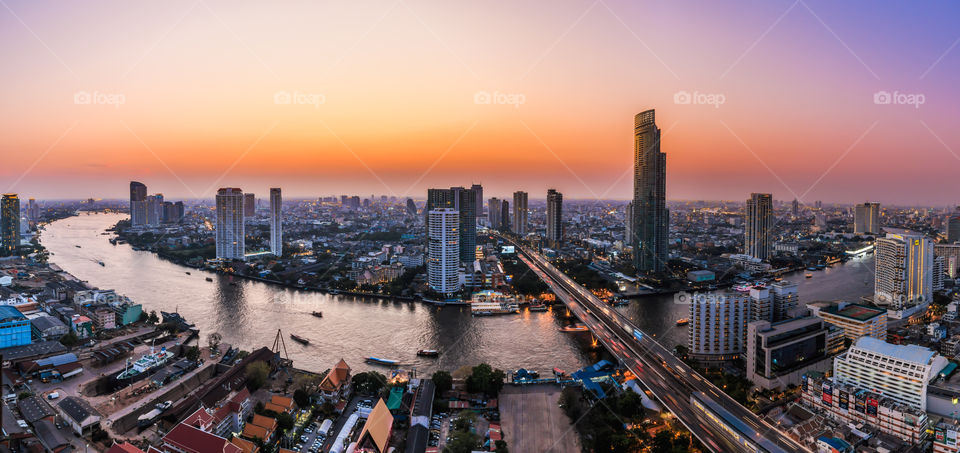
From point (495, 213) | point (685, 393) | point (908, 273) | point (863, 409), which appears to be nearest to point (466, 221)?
point (685, 393)

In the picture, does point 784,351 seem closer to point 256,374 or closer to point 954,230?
point 256,374

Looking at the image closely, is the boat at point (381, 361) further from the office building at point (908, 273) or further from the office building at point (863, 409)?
the office building at point (908, 273)

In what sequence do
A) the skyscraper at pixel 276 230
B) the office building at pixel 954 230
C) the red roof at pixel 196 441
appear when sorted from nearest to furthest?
the red roof at pixel 196 441, the office building at pixel 954 230, the skyscraper at pixel 276 230

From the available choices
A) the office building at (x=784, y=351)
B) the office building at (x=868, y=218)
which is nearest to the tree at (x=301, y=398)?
the office building at (x=784, y=351)

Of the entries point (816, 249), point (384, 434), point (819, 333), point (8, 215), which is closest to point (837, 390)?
point (819, 333)

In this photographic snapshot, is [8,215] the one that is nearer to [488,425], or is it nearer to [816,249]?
[488,425]

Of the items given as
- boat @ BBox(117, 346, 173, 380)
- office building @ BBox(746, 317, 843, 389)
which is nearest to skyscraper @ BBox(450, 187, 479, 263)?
boat @ BBox(117, 346, 173, 380)

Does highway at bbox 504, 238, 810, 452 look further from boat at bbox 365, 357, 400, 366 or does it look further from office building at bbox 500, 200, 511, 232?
office building at bbox 500, 200, 511, 232
